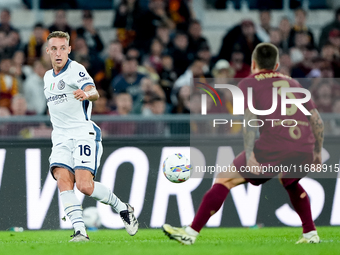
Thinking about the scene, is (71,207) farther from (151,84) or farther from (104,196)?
(151,84)

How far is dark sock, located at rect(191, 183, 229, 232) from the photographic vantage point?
20.6 feet

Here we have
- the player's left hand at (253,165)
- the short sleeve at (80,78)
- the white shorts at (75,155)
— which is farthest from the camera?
the white shorts at (75,155)

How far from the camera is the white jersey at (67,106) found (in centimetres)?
711

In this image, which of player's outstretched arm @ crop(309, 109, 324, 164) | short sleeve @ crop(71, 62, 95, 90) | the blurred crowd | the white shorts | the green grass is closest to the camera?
the green grass

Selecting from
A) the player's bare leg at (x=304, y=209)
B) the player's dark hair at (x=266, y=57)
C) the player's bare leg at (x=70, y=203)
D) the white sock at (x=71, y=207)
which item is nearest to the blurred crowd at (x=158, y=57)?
the player's bare leg at (x=70, y=203)

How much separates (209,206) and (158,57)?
6147mm

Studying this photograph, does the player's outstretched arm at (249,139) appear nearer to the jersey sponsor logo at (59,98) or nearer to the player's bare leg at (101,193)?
the player's bare leg at (101,193)

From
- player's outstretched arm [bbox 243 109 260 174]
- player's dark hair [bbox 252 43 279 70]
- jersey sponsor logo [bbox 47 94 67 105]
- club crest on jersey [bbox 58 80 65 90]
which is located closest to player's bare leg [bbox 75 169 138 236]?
jersey sponsor logo [bbox 47 94 67 105]

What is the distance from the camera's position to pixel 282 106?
6398 millimetres

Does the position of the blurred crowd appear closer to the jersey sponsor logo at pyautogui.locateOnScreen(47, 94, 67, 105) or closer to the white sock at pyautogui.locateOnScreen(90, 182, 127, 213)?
the white sock at pyautogui.locateOnScreen(90, 182, 127, 213)

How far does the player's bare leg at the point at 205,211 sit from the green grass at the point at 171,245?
0.37 ft

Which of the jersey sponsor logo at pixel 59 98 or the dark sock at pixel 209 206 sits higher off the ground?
the jersey sponsor logo at pixel 59 98

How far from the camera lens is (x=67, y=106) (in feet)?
23.4

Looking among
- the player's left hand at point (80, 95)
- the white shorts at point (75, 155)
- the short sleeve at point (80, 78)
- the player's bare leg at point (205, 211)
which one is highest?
the short sleeve at point (80, 78)
